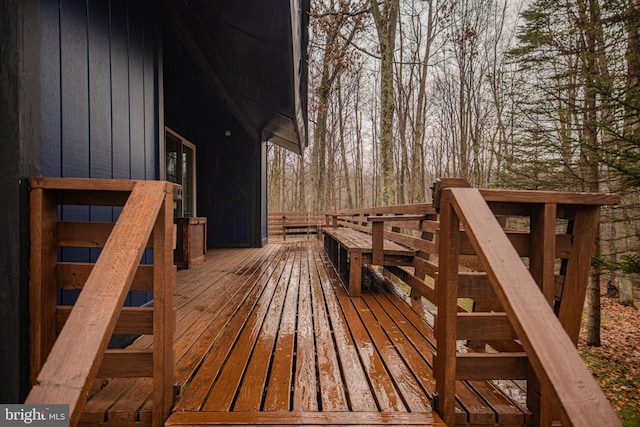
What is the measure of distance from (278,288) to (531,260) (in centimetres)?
247

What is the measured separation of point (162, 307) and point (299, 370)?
0.78 meters

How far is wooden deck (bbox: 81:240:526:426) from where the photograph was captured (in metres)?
1.27

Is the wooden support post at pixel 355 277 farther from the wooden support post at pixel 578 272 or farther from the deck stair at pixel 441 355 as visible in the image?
the wooden support post at pixel 578 272

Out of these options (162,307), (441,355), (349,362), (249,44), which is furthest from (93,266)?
(249,44)

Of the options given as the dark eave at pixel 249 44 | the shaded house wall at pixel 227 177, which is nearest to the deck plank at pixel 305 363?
the dark eave at pixel 249 44

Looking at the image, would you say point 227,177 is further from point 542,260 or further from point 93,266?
point 542,260

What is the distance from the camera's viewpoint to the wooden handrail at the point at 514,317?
0.68 m

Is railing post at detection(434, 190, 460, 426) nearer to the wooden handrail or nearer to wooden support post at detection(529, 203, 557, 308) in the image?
the wooden handrail

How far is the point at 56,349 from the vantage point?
0.72 meters

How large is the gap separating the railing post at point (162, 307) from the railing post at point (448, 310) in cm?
112

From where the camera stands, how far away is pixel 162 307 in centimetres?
125

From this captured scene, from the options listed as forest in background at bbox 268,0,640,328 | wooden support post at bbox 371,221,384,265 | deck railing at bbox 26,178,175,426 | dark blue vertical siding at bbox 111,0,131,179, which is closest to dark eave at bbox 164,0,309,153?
dark blue vertical siding at bbox 111,0,131,179

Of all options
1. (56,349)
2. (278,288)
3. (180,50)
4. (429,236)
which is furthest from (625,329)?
(180,50)

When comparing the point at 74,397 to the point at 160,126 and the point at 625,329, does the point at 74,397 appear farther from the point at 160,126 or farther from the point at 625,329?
the point at 625,329
